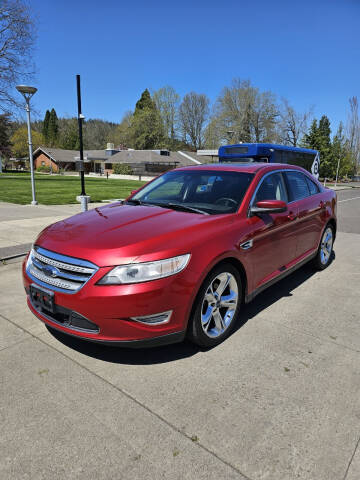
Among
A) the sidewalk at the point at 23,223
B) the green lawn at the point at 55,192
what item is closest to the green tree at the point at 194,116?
the green lawn at the point at 55,192

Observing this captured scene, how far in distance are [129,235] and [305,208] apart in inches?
108

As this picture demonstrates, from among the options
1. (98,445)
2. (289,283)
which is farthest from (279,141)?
(98,445)

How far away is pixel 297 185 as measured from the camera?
4.66 metres

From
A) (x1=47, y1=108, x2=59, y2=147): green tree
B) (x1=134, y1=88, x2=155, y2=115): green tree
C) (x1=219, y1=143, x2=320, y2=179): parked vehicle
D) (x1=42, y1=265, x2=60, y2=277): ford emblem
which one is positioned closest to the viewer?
(x1=42, y1=265, x2=60, y2=277): ford emblem

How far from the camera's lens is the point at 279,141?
5650 cm

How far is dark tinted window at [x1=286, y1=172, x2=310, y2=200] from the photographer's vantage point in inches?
176

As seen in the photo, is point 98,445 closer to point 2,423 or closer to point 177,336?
point 2,423

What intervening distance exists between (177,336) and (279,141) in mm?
58688

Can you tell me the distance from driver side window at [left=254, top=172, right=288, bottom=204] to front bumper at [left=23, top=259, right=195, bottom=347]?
5.13ft

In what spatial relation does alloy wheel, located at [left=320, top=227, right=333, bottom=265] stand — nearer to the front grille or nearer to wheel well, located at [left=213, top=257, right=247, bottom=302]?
wheel well, located at [left=213, top=257, right=247, bottom=302]

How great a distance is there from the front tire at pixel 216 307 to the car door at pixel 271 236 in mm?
347

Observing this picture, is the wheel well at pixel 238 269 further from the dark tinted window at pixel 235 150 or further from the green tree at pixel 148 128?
the green tree at pixel 148 128

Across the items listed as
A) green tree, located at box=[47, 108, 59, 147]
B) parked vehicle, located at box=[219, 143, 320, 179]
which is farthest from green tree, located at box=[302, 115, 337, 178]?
green tree, located at box=[47, 108, 59, 147]

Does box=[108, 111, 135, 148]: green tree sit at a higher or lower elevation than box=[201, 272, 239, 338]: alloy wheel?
higher
